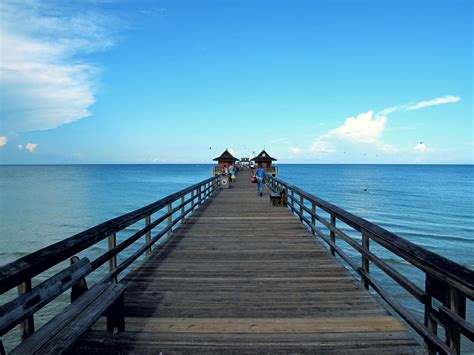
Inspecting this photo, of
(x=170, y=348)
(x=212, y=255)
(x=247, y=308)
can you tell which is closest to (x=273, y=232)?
(x=212, y=255)

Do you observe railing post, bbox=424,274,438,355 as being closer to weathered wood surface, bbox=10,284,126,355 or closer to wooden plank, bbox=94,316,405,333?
wooden plank, bbox=94,316,405,333

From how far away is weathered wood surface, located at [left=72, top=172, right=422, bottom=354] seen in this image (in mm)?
2742

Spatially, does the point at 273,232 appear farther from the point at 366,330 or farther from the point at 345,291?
the point at 366,330

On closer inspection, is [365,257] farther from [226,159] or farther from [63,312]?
[226,159]

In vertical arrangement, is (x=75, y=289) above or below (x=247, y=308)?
above

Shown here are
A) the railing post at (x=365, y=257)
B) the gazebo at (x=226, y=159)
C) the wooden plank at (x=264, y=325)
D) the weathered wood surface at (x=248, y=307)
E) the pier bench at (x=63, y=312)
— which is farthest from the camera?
the gazebo at (x=226, y=159)

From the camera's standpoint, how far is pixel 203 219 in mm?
9445

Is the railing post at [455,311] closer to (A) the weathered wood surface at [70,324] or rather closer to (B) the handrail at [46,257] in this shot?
(A) the weathered wood surface at [70,324]

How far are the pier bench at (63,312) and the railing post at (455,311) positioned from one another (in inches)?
99.9

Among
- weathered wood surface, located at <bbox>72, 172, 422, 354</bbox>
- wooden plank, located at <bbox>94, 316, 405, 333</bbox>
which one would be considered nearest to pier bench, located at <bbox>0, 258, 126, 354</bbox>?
wooden plank, located at <bbox>94, 316, 405, 333</bbox>

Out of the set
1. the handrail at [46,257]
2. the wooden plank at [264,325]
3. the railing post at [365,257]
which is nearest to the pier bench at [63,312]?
the handrail at [46,257]

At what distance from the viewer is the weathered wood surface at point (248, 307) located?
2742 millimetres

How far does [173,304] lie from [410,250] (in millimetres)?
2621

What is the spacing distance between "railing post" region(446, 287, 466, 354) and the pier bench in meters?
2.54
